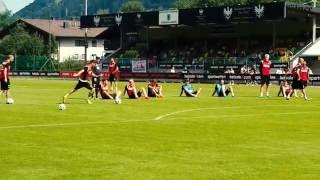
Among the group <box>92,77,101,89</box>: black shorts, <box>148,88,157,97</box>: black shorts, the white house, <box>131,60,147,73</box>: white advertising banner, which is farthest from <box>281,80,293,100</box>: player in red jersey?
the white house

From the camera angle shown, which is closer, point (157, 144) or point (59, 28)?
point (157, 144)

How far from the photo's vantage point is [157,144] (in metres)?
15.4

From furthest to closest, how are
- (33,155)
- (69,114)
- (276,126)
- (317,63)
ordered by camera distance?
→ (317,63) → (69,114) → (276,126) → (33,155)

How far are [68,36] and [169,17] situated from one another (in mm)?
42088

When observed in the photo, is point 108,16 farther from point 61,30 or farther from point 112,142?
point 112,142

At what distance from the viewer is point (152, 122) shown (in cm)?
2092

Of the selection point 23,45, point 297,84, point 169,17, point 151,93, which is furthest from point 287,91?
point 23,45

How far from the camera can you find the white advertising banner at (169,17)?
265 feet

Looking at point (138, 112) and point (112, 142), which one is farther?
point (138, 112)

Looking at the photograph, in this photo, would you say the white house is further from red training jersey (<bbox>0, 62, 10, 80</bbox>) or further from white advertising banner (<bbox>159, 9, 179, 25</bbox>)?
red training jersey (<bbox>0, 62, 10, 80</bbox>)

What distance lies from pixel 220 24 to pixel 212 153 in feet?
221

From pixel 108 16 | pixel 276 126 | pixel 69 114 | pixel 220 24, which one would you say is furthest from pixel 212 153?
pixel 108 16

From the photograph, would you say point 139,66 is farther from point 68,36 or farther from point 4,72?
point 4,72

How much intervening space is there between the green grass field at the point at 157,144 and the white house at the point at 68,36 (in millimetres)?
93727
